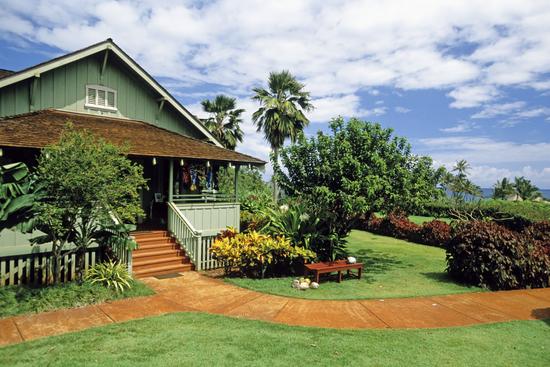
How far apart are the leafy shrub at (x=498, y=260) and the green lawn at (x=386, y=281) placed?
1.87 feet

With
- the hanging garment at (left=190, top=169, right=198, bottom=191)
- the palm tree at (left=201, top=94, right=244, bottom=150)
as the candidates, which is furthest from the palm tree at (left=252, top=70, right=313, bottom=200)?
the hanging garment at (left=190, top=169, right=198, bottom=191)

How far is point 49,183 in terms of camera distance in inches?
313

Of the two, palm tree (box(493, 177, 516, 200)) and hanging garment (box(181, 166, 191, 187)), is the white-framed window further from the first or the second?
palm tree (box(493, 177, 516, 200))

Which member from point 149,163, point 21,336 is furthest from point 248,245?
point 149,163

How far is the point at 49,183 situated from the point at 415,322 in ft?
26.7

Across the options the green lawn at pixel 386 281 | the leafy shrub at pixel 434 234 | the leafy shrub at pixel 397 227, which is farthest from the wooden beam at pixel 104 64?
the leafy shrub at pixel 434 234

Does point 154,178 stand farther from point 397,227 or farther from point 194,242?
point 397,227

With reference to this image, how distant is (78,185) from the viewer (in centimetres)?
787

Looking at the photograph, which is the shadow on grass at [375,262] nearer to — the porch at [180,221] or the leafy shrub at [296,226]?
the leafy shrub at [296,226]

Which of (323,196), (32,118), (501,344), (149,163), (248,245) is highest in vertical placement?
(32,118)

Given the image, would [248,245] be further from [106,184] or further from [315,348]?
[315,348]

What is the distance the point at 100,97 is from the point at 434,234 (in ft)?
57.1

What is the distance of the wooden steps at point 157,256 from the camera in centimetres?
1107

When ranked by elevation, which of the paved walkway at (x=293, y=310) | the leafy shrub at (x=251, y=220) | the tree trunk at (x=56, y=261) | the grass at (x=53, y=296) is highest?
the leafy shrub at (x=251, y=220)
